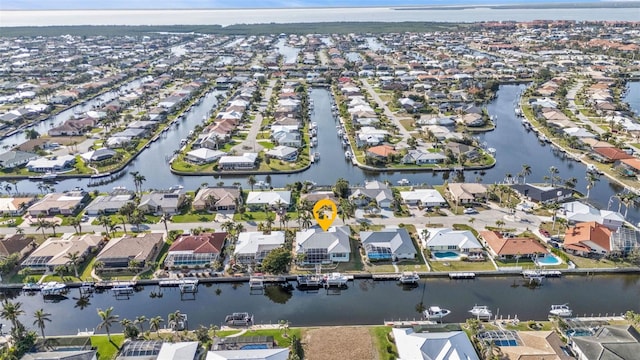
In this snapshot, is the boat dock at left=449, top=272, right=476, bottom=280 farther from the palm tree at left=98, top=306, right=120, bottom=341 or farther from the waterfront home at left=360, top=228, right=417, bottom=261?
the palm tree at left=98, top=306, right=120, bottom=341

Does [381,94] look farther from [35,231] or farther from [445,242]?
[35,231]

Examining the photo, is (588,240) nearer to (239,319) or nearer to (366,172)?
(366,172)

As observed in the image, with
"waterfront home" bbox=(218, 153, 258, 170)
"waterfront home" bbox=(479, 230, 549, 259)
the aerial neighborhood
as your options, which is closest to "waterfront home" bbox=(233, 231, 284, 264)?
the aerial neighborhood

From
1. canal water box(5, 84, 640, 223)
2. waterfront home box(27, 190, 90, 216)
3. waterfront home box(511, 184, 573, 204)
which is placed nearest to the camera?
waterfront home box(27, 190, 90, 216)

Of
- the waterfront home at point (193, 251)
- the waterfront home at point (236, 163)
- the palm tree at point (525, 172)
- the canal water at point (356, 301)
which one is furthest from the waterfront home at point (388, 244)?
the waterfront home at point (236, 163)

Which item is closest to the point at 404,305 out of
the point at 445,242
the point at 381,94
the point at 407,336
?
the point at 407,336

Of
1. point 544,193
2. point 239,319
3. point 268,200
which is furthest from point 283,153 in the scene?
point 239,319
